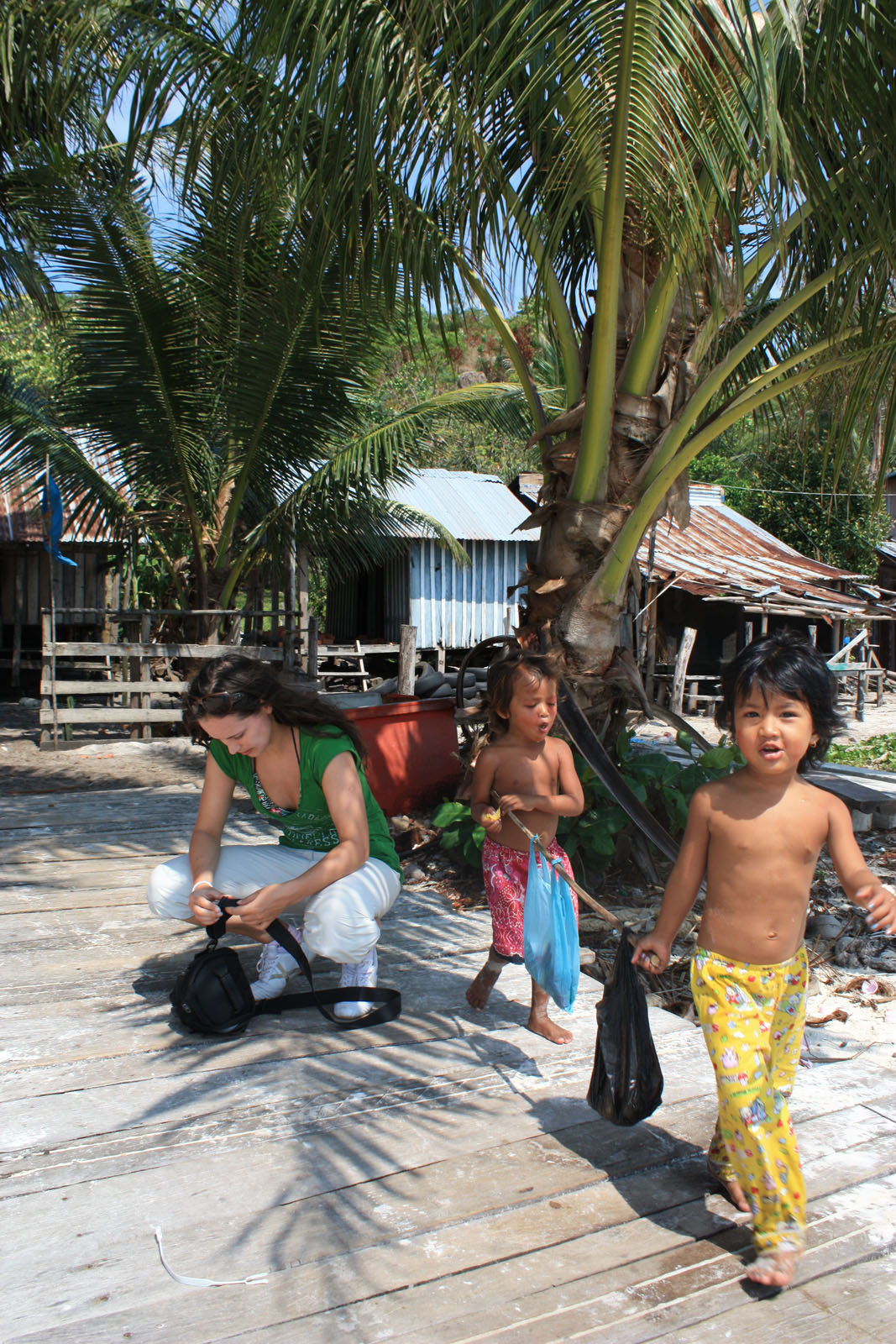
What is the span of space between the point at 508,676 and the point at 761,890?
1161 millimetres

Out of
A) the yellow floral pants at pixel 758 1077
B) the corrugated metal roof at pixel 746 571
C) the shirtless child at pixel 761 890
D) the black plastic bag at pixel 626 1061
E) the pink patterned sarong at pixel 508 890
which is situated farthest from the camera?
the corrugated metal roof at pixel 746 571

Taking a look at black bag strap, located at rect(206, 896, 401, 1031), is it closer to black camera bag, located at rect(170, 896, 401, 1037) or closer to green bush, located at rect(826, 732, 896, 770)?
black camera bag, located at rect(170, 896, 401, 1037)

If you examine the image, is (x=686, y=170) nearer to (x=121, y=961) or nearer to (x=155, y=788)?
(x=121, y=961)

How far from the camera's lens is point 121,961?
3508mm

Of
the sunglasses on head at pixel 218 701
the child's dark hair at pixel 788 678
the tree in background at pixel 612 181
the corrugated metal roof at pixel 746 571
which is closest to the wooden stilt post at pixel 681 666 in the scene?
the corrugated metal roof at pixel 746 571

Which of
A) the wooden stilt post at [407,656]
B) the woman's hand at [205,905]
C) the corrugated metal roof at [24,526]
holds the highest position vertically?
the corrugated metal roof at [24,526]

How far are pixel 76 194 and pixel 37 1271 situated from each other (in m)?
7.75

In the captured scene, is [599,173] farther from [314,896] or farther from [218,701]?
[314,896]

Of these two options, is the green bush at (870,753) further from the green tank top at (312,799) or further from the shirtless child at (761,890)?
the shirtless child at (761,890)

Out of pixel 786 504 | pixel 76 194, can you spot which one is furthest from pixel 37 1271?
pixel 786 504

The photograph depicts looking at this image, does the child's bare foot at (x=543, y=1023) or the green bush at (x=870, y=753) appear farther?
the green bush at (x=870, y=753)

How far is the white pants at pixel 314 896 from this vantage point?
293cm

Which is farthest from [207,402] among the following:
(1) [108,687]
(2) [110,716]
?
(2) [110,716]

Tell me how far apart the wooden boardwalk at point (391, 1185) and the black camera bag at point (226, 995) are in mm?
65
